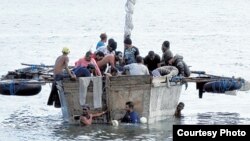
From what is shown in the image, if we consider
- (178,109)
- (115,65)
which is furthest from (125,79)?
(178,109)

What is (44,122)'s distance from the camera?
1040 inches

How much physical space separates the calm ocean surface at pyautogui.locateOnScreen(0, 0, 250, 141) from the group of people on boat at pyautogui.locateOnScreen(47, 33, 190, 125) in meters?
1.27

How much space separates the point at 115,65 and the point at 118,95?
1.90 metres

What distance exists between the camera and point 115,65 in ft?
83.0

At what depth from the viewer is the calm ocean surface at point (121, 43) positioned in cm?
2478

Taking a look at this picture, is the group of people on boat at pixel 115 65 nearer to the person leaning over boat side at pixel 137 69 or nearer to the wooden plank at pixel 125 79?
the person leaning over boat side at pixel 137 69

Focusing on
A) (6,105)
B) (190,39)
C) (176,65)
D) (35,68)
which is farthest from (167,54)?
(190,39)

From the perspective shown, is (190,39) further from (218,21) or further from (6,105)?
(6,105)

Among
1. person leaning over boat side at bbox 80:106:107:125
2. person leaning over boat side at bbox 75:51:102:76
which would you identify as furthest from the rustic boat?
person leaning over boat side at bbox 75:51:102:76

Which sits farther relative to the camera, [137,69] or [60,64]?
[60,64]

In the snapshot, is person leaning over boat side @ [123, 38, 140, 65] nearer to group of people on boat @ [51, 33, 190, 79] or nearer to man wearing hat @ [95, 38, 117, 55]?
group of people on boat @ [51, 33, 190, 79]

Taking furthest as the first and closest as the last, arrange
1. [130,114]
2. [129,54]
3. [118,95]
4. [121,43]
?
[121,43], [129,54], [130,114], [118,95]

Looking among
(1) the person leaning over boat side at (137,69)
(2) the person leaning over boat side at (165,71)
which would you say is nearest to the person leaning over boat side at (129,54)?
(2) the person leaning over boat side at (165,71)

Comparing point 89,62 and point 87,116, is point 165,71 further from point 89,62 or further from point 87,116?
point 87,116
